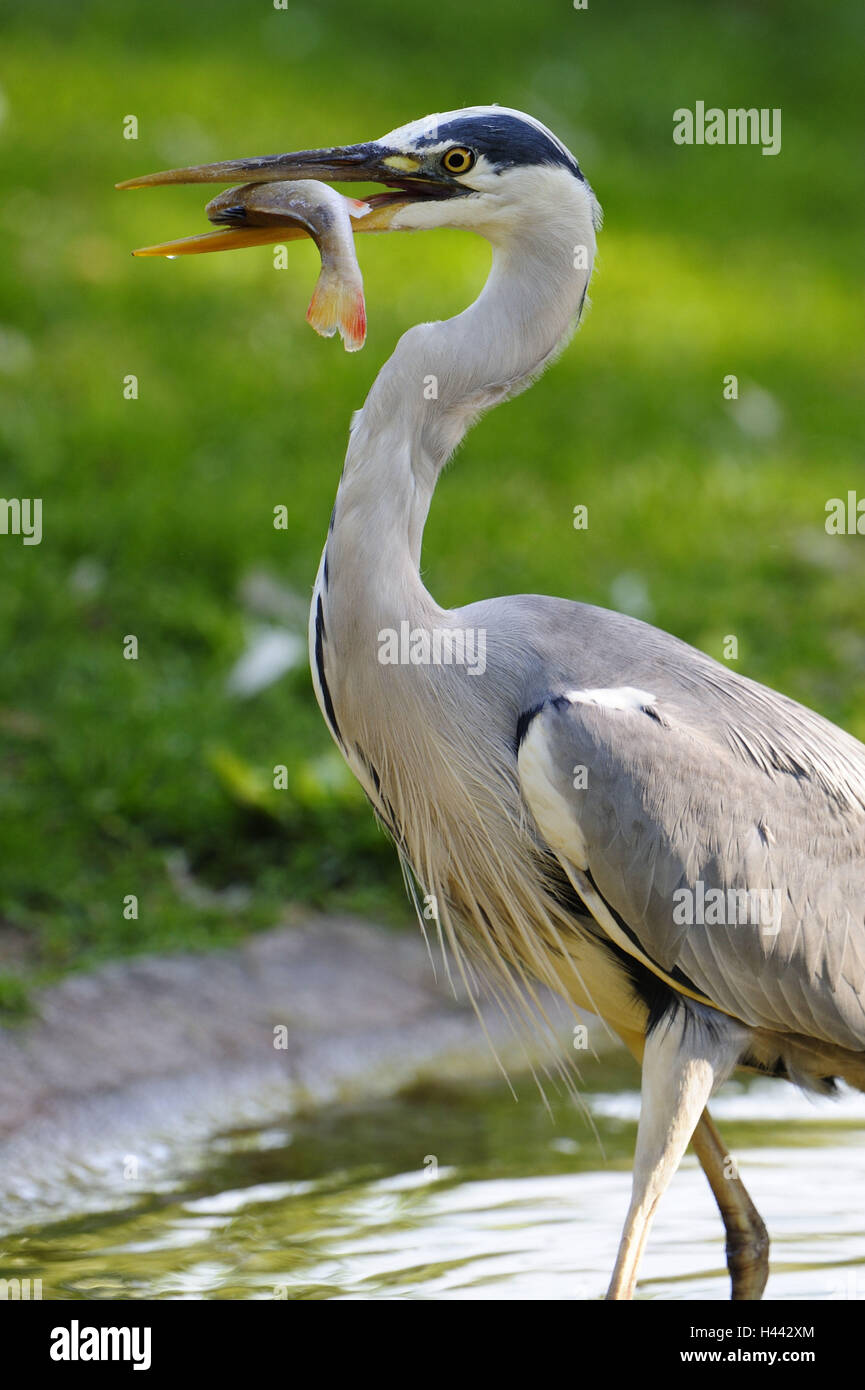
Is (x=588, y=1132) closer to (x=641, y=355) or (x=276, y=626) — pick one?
(x=276, y=626)

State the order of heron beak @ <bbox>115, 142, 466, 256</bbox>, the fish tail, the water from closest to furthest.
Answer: the fish tail
heron beak @ <bbox>115, 142, 466, 256</bbox>
the water

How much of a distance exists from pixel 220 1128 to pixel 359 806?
1.31 m

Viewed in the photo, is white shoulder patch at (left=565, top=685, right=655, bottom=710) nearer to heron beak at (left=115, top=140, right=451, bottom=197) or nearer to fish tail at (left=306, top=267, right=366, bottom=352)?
fish tail at (left=306, top=267, right=366, bottom=352)

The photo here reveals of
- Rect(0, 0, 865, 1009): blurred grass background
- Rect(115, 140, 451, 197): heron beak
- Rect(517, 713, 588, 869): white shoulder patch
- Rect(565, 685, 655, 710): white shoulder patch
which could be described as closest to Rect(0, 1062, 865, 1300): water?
Rect(0, 0, 865, 1009): blurred grass background

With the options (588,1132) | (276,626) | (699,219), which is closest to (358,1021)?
(588,1132)

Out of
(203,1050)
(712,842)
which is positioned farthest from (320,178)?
(203,1050)

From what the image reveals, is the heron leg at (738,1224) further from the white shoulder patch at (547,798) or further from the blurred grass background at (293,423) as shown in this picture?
the blurred grass background at (293,423)

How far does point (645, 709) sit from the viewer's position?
3.62 metres

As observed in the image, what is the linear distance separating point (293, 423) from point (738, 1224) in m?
4.72

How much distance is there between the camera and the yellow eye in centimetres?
362

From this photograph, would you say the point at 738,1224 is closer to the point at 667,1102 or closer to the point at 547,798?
the point at 667,1102

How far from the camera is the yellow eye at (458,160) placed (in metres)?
3.62

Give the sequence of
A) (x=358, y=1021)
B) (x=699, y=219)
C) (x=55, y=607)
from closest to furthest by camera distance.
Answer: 1. (x=358, y=1021)
2. (x=55, y=607)
3. (x=699, y=219)

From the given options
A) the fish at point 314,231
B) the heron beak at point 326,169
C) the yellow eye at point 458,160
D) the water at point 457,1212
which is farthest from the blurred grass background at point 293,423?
the yellow eye at point 458,160
